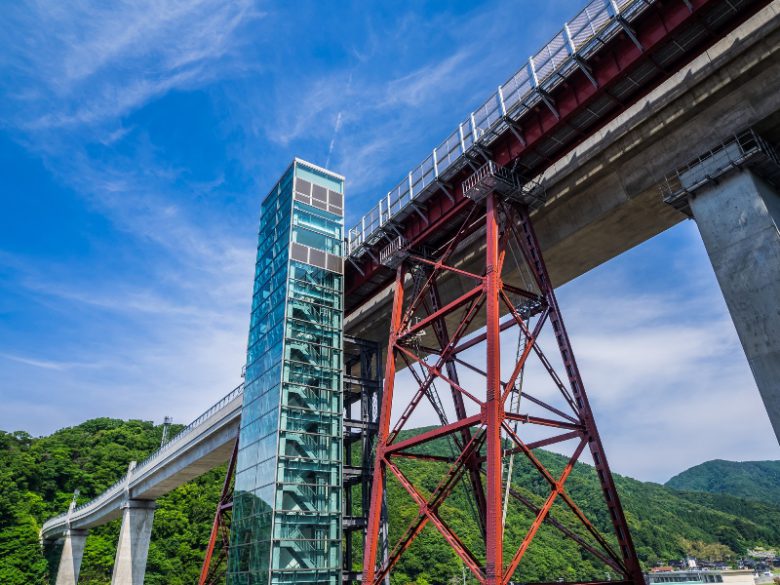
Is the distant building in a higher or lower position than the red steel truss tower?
lower

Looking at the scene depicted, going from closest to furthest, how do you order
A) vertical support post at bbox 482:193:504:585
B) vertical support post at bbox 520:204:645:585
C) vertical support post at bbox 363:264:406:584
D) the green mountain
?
1. vertical support post at bbox 482:193:504:585
2. vertical support post at bbox 520:204:645:585
3. vertical support post at bbox 363:264:406:584
4. the green mountain

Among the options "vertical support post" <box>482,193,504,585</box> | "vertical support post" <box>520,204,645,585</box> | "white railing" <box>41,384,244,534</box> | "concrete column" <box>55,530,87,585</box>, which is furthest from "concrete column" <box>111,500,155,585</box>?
"vertical support post" <box>520,204,645,585</box>

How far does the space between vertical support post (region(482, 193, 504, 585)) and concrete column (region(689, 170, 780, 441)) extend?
510 centimetres

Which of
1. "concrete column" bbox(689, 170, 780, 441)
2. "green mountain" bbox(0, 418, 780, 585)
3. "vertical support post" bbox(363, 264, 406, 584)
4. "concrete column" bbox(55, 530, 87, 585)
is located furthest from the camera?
"green mountain" bbox(0, 418, 780, 585)

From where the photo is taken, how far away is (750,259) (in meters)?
12.0

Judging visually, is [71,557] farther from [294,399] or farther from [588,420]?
[588,420]

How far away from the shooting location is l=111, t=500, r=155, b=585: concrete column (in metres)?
45.4

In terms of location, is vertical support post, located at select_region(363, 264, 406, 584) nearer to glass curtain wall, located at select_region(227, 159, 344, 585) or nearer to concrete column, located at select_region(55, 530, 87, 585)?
glass curtain wall, located at select_region(227, 159, 344, 585)

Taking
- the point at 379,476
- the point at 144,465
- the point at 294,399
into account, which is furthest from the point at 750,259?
the point at 144,465

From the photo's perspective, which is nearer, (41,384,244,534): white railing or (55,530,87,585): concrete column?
(41,384,244,534): white railing

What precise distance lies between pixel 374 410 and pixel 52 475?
70.9 metres

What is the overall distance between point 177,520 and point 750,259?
74.5m

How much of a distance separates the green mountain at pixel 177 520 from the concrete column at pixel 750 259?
156 feet

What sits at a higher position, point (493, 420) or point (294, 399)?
point (294, 399)
